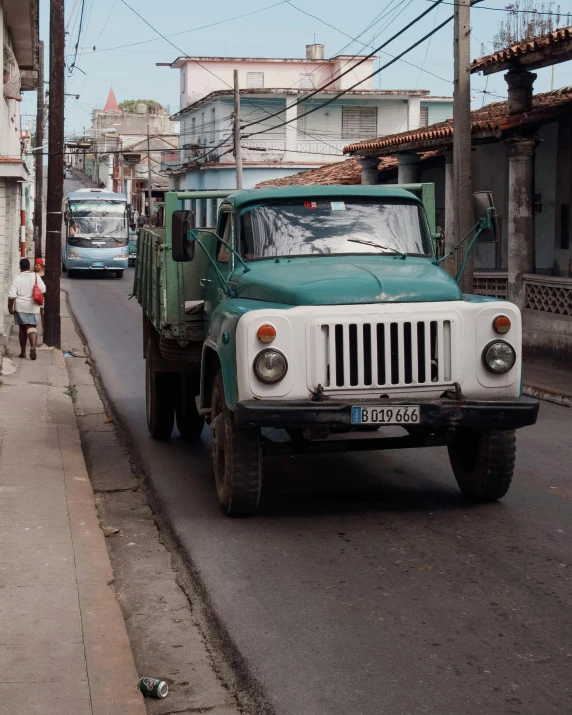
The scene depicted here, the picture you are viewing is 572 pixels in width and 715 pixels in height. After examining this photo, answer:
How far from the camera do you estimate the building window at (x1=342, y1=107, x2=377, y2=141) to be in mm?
59875

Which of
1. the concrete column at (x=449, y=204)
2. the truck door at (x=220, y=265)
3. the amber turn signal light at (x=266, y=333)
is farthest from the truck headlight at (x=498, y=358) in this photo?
the concrete column at (x=449, y=204)

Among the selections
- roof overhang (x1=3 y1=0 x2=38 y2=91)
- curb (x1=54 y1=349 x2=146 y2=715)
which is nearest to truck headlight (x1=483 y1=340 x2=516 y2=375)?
curb (x1=54 y1=349 x2=146 y2=715)

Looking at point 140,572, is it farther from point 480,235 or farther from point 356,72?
point 356,72

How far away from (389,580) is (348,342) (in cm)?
161

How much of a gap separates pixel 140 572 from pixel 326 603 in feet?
4.80

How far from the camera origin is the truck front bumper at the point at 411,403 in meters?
7.06

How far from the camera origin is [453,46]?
18.2 m

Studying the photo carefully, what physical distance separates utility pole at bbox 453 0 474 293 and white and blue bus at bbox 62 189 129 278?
28.1m

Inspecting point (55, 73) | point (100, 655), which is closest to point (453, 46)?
point (55, 73)

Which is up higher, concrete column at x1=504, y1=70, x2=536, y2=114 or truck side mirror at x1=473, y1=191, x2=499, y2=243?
concrete column at x1=504, y1=70, x2=536, y2=114

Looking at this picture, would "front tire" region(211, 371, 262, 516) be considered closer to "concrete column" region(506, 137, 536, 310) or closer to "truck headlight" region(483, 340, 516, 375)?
"truck headlight" region(483, 340, 516, 375)

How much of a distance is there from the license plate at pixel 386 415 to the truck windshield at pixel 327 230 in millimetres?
1660

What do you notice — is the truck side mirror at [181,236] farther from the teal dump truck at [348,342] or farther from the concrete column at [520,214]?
the concrete column at [520,214]

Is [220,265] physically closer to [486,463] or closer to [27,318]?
[486,463]
